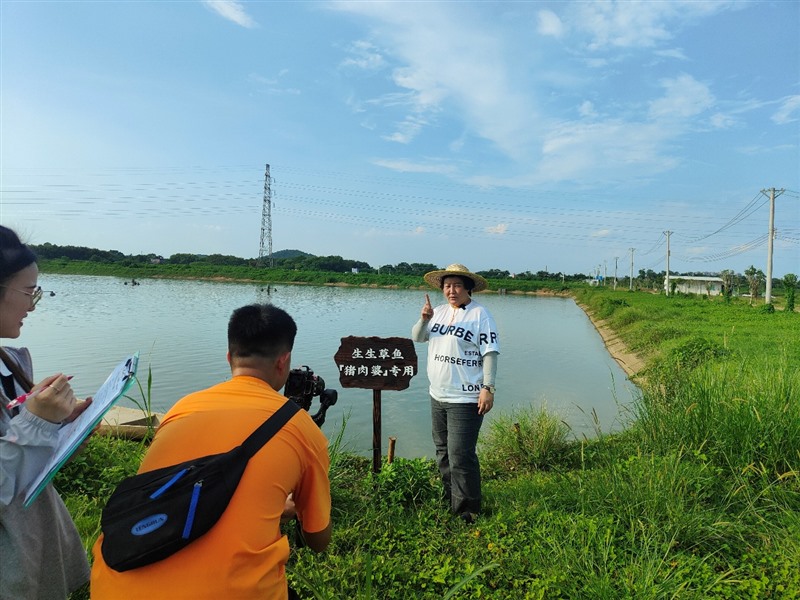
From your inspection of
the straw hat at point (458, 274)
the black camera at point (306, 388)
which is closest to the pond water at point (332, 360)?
the straw hat at point (458, 274)

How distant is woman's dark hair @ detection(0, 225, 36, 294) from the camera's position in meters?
1.32

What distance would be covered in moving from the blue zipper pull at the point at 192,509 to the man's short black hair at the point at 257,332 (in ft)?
1.42

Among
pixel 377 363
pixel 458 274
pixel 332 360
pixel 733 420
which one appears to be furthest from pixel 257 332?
pixel 332 360

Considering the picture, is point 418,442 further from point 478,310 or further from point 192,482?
point 192,482

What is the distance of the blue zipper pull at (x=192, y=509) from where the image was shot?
3.47 ft

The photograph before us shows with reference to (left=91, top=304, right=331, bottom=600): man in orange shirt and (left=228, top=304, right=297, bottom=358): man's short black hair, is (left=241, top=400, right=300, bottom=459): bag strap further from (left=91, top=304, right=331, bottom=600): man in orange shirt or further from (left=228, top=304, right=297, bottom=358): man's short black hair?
(left=228, top=304, right=297, bottom=358): man's short black hair

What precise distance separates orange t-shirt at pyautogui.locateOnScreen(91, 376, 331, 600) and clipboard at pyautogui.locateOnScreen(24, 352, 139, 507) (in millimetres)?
140

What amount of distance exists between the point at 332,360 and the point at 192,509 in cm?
874

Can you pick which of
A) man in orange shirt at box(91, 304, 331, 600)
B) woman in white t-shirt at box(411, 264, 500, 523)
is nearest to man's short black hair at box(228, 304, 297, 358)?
man in orange shirt at box(91, 304, 331, 600)

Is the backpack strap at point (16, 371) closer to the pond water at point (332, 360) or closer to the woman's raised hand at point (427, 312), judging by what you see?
the woman's raised hand at point (427, 312)

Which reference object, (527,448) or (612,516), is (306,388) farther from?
(527,448)

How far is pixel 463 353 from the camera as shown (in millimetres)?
3100

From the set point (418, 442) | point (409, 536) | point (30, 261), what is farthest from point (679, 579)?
point (418, 442)

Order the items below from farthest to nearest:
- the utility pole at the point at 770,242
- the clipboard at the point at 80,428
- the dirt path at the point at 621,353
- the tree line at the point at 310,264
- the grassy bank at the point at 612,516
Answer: the tree line at the point at 310,264 → the utility pole at the point at 770,242 → the dirt path at the point at 621,353 → the grassy bank at the point at 612,516 → the clipboard at the point at 80,428
